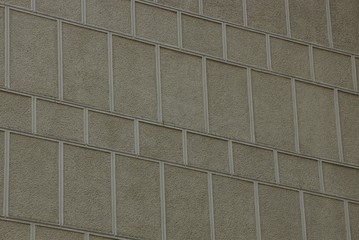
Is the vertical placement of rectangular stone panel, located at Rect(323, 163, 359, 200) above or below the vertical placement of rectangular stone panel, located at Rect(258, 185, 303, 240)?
above

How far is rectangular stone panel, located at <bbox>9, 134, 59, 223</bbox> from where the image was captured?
17.0m

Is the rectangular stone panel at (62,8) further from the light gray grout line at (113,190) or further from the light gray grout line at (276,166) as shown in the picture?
the light gray grout line at (276,166)

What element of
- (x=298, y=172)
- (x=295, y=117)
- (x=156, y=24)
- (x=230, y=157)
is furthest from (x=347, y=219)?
(x=156, y=24)

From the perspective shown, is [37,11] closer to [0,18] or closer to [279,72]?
[0,18]

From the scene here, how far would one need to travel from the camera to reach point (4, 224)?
16812 mm

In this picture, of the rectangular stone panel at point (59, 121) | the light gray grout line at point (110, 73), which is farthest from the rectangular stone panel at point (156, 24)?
the rectangular stone panel at point (59, 121)

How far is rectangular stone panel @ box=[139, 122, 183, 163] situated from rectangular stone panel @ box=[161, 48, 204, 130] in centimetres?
17

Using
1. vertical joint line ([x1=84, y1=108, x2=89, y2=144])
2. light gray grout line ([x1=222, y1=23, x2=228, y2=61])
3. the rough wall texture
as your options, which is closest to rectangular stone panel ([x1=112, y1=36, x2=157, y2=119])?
the rough wall texture

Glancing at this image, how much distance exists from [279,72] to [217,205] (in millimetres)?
2344

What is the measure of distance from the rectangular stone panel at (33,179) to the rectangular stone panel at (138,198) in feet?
2.91

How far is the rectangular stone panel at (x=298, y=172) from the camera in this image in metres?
19.2

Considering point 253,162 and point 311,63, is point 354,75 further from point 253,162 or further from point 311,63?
point 253,162

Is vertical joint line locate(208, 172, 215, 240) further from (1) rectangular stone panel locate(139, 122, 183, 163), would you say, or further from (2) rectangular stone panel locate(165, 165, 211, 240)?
(1) rectangular stone panel locate(139, 122, 183, 163)

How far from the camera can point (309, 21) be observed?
800 inches
